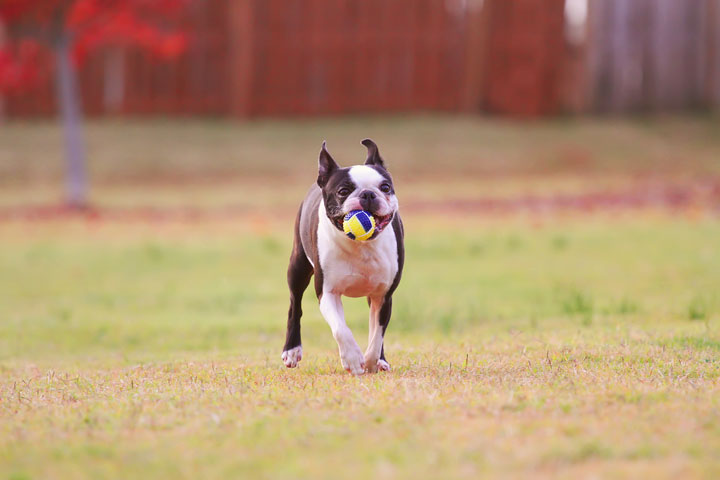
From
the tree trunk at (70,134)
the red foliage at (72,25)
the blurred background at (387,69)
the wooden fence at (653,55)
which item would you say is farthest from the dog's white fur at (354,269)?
the wooden fence at (653,55)

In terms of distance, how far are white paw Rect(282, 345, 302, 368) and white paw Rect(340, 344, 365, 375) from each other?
24.9 inches

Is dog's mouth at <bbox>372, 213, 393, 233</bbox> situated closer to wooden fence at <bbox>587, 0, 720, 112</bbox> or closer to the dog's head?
the dog's head

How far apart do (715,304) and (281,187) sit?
46.0ft

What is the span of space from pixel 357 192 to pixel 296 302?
1.09m

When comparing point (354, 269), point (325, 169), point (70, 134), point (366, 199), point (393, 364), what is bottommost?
point (393, 364)

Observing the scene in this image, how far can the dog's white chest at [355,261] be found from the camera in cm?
630

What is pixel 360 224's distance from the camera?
597 cm

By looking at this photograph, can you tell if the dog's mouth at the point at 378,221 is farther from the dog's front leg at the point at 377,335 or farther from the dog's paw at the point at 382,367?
the dog's paw at the point at 382,367

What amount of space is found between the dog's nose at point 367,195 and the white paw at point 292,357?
1.32 meters

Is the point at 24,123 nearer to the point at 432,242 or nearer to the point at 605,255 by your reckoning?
the point at 432,242

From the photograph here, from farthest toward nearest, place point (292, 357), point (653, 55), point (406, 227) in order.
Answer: point (653, 55) → point (406, 227) → point (292, 357)

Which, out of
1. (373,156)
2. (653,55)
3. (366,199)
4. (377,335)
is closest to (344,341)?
(377,335)

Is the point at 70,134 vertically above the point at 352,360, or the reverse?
the point at 70,134

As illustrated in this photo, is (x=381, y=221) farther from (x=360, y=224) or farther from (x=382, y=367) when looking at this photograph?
(x=382, y=367)
